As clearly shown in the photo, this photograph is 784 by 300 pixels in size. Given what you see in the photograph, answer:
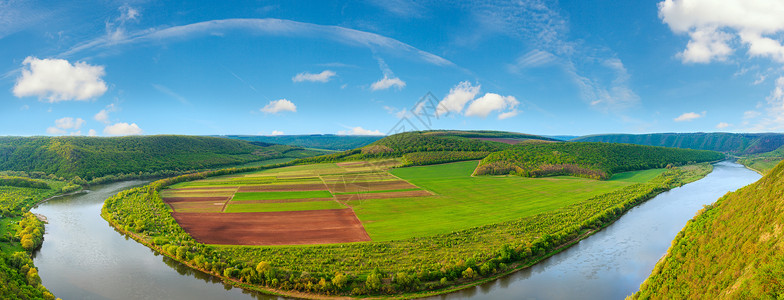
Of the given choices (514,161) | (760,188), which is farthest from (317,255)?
(514,161)

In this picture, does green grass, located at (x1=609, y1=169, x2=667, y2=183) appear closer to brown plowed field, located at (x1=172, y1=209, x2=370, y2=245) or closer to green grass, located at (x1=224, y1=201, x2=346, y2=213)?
green grass, located at (x1=224, y1=201, x2=346, y2=213)

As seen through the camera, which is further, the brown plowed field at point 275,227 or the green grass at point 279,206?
the green grass at point 279,206

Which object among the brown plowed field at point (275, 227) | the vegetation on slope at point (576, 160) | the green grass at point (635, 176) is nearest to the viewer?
the brown plowed field at point (275, 227)

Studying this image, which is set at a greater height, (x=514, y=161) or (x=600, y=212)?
(x=514, y=161)

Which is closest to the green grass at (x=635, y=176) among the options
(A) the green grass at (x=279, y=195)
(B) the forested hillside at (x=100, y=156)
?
(A) the green grass at (x=279, y=195)

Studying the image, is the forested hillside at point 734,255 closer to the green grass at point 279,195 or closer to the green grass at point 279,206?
the green grass at point 279,206

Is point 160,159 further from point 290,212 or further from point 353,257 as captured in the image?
point 353,257
